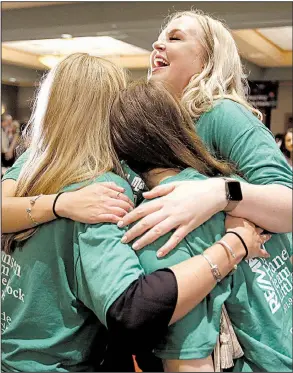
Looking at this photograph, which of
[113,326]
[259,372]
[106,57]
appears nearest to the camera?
[113,326]

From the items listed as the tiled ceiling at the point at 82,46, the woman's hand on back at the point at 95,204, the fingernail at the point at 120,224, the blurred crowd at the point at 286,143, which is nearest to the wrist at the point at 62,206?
the woman's hand on back at the point at 95,204

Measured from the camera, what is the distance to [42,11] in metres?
1.21

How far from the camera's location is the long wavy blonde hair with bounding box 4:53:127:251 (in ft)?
3.48

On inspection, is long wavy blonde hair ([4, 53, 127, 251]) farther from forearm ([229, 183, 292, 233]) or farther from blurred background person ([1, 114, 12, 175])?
forearm ([229, 183, 292, 233])

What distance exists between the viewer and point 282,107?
3.88 feet

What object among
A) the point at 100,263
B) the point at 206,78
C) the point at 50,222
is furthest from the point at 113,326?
the point at 206,78

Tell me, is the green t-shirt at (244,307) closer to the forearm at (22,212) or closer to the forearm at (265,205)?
the forearm at (265,205)

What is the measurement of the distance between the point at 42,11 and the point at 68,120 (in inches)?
12.0

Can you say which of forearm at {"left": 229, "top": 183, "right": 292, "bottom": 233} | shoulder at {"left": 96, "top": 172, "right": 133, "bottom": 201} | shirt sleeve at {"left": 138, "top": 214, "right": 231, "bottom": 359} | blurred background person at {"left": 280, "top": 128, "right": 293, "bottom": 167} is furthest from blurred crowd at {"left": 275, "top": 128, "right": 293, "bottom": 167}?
shoulder at {"left": 96, "top": 172, "right": 133, "bottom": 201}

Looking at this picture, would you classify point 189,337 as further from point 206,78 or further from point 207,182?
point 206,78

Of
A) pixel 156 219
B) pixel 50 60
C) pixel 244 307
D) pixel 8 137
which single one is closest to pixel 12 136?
pixel 8 137

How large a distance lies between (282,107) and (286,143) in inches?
3.3

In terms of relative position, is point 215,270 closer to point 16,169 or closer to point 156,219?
point 156,219

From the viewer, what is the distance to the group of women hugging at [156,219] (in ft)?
3.20
